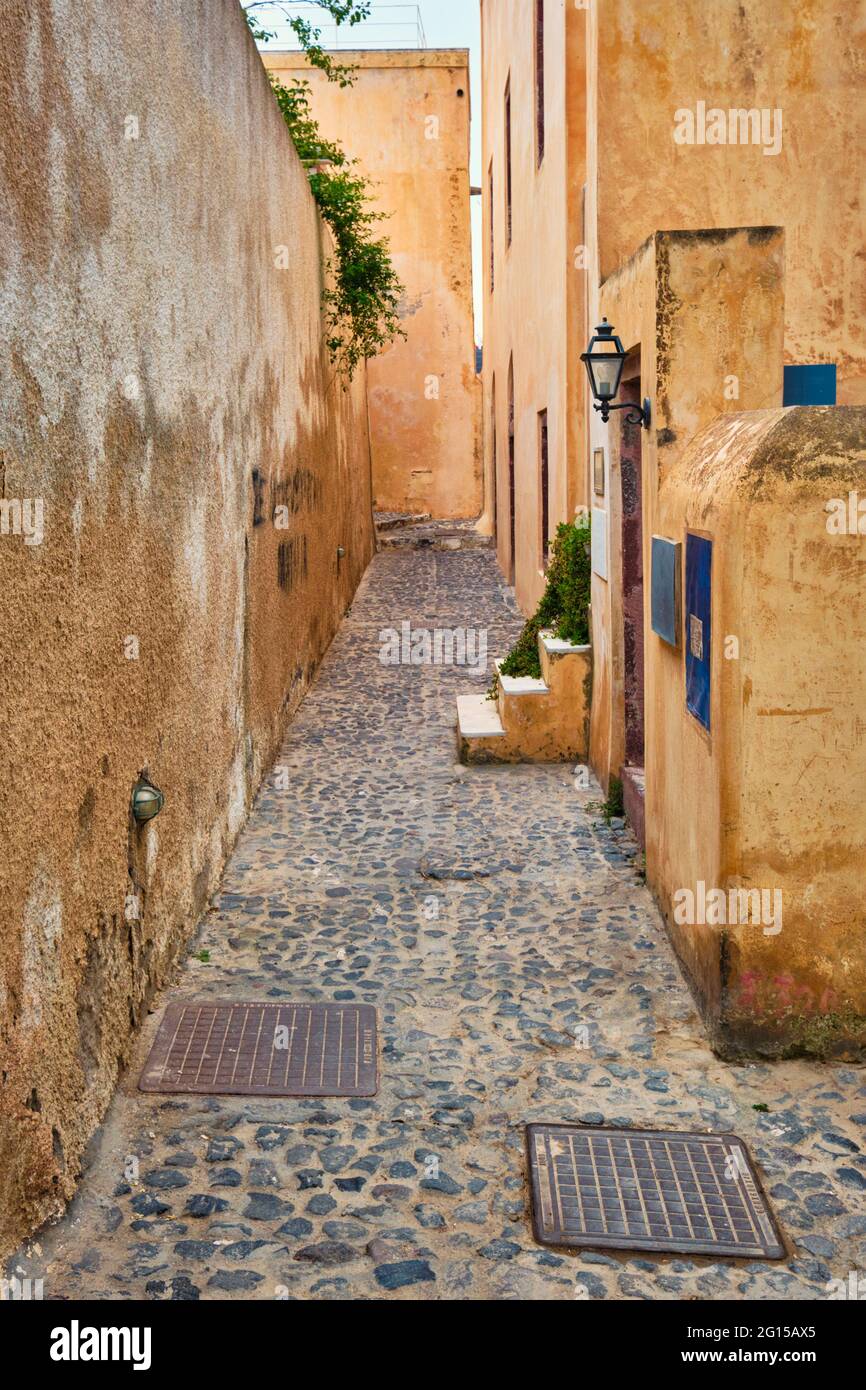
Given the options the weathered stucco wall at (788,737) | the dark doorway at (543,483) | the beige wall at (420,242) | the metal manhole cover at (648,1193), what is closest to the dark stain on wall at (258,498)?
the weathered stucco wall at (788,737)

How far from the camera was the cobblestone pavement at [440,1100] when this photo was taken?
367cm

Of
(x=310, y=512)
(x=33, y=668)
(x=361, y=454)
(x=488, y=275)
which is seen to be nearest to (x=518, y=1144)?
(x=33, y=668)

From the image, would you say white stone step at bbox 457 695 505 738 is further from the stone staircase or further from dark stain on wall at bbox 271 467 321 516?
dark stain on wall at bbox 271 467 321 516

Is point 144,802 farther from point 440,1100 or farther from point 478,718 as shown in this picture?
point 478,718

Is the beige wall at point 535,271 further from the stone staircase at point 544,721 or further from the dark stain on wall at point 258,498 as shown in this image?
the dark stain on wall at point 258,498

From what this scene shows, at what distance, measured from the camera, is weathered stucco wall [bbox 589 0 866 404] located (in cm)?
799

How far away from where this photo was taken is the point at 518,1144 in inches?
171

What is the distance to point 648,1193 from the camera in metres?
4.05

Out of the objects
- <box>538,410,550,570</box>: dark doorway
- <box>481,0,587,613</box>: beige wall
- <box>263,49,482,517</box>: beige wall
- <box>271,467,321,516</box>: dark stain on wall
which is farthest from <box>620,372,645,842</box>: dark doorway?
<box>263,49,482,517</box>: beige wall

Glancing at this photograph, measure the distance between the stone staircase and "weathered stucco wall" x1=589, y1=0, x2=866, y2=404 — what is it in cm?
254

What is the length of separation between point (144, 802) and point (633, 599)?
3943 mm

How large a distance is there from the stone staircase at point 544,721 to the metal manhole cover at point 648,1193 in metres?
5.04

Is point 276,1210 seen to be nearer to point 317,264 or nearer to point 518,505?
point 317,264

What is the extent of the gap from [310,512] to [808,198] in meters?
5.50
